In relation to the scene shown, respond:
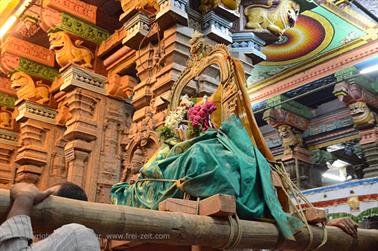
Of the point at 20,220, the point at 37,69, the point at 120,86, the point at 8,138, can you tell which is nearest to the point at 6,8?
the point at 37,69

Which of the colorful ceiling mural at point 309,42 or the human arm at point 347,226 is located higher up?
the colorful ceiling mural at point 309,42

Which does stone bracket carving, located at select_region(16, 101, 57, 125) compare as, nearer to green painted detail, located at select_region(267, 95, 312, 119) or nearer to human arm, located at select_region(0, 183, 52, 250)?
green painted detail, located at select_region(267, 95, 312, 119)

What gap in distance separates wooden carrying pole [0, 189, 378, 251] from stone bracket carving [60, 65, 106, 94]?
397 centimetres

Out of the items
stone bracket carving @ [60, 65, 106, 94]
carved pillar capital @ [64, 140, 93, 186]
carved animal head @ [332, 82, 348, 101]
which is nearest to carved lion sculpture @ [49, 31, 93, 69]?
stone bracket carving @ [60, 65, 106, 94]

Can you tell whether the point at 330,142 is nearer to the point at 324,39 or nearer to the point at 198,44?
the point at 324,39

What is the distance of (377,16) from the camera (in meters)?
6.46

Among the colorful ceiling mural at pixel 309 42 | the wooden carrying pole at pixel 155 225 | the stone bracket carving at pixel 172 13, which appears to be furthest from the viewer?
the colorful ceiling mural at pixel 309 42

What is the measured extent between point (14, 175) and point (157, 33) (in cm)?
455

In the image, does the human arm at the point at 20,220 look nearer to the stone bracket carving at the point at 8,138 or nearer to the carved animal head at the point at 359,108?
the stone bracket carving at the point at 8,138

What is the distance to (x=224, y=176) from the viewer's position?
2.24 metres

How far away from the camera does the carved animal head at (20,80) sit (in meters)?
6.76

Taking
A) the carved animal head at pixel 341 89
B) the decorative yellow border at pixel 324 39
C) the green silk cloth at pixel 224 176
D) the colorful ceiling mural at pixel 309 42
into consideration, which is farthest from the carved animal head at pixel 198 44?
the carved animal head at pixel 341 89

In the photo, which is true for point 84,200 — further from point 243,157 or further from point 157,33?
point 157,33

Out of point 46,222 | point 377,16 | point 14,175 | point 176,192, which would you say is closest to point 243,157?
point 176,192
